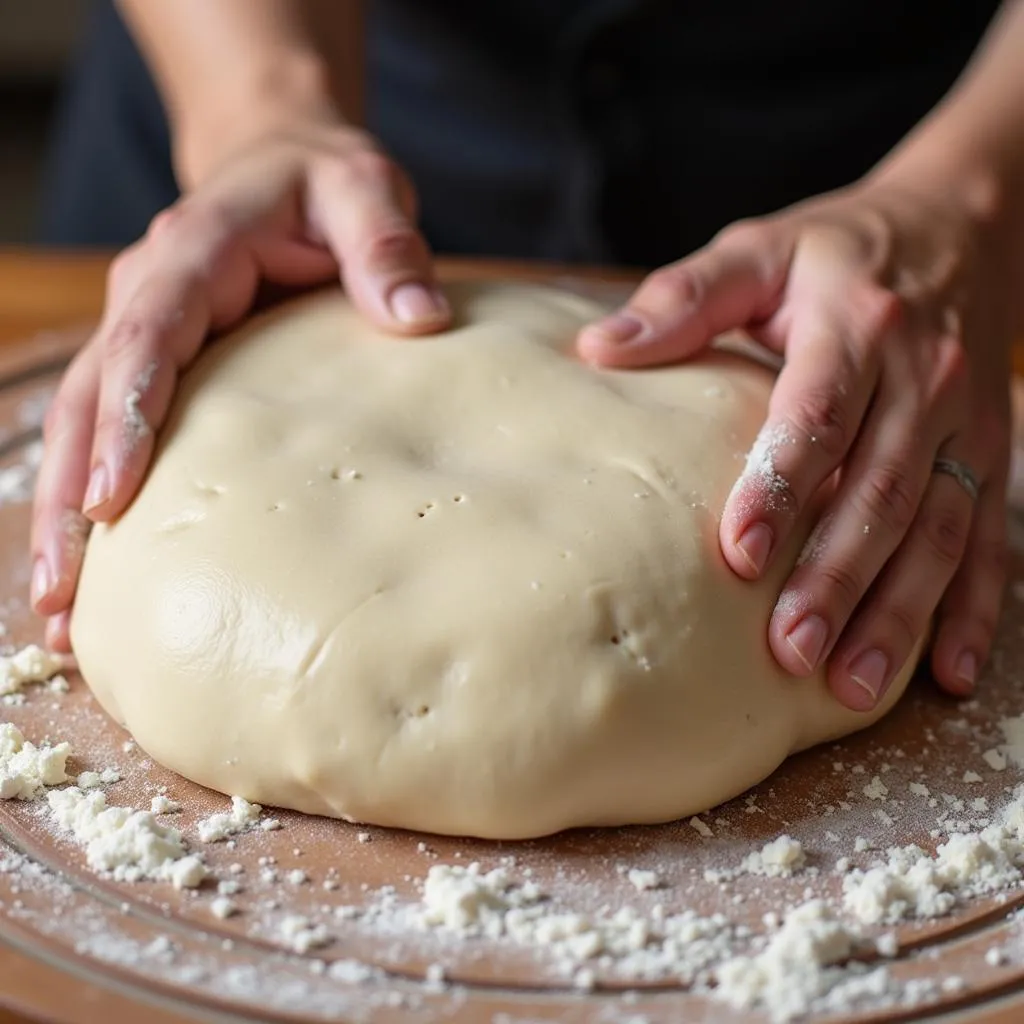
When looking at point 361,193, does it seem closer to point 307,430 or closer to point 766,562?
point 307,430

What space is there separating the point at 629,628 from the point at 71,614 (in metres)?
0.57

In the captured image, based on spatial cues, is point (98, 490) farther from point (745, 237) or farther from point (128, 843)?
point (745, 237)

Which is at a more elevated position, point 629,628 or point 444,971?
point 629,628

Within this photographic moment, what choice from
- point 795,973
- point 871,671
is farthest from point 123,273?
point 795,973

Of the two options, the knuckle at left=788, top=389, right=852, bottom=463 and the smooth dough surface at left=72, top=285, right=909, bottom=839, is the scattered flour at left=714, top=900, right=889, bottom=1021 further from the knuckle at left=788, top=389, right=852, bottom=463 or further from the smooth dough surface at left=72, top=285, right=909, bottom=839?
the knuckle at left=788, top=389, right=852, bottom=463

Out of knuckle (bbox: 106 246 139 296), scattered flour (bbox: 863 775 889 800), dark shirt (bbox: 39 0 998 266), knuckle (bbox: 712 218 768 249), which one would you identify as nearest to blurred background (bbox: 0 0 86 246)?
dark shirt (bbox: 39 0 998 266)

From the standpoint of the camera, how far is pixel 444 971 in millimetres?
1003

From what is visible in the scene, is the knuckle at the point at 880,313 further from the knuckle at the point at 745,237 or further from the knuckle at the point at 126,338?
the knuckle at the point at 126,338

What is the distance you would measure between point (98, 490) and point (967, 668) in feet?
2.82

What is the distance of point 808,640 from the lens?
1.20 meters

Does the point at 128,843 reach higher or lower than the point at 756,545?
lower

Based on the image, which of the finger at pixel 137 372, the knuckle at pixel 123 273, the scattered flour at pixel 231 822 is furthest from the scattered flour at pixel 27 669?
the knuckle at pixel 123 273

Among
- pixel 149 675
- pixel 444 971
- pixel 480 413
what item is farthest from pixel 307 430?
pixel 444 971

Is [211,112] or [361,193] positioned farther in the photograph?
[211,112]
